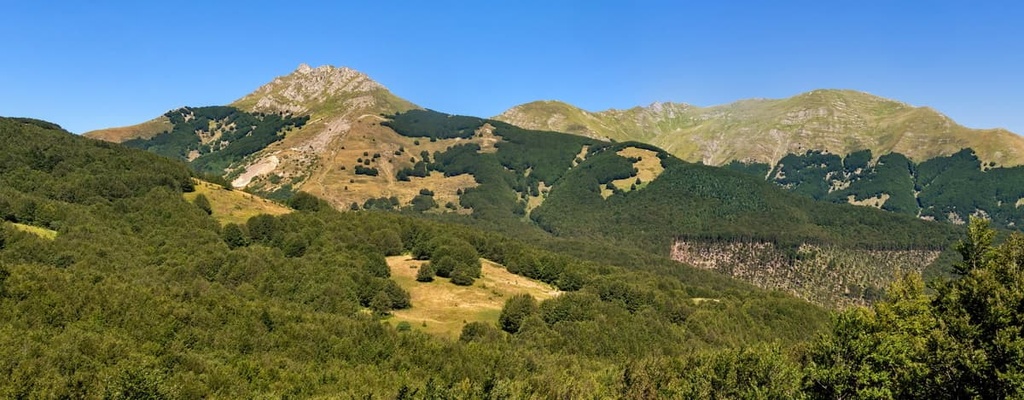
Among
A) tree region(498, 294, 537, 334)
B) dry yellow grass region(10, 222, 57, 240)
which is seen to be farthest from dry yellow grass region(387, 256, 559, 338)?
dry yellow grass region(10, 222, 57, 240)

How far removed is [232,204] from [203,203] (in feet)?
38.8

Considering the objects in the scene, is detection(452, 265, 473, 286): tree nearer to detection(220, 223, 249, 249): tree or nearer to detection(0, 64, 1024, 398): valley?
detection(0, 64, 1024, 398): valley

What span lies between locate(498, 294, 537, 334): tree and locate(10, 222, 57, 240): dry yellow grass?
88.6m

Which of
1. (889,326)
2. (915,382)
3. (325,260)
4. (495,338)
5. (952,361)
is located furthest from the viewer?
(325,260)

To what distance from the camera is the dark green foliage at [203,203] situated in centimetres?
15238

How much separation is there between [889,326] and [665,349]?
70114mm

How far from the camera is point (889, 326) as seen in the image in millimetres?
51188

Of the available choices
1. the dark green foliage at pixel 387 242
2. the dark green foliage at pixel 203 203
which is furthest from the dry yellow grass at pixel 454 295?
the dark green foliage at pixel 203 203

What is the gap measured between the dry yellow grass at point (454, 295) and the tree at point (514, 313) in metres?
3.04

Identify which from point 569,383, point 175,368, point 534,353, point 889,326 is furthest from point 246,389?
point 889,326

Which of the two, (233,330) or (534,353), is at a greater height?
(233,330)

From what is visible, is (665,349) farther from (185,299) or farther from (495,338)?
(185,299)

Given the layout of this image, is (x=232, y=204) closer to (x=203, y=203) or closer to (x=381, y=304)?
(x=203, y=203)

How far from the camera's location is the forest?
44.1 m
